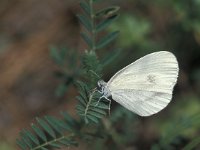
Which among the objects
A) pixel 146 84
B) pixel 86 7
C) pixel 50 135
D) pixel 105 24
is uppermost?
pixel 86 7

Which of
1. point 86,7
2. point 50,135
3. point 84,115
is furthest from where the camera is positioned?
point 86,7

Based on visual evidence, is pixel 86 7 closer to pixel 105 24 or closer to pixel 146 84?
pixel 105 24

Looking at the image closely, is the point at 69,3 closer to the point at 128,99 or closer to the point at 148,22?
the point at 148,22

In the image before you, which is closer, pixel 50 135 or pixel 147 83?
pixel 50 135

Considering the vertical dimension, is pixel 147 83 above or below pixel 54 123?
below

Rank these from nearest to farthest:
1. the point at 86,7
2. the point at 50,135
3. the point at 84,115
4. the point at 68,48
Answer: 1. the point at 84,115
2. the point at 50,135
3. the point at 86,7
4. the point at 68,48

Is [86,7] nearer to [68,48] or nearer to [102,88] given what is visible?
[102,88]

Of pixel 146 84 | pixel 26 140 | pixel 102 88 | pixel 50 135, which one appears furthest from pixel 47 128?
pixel 146 84
